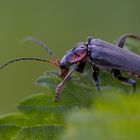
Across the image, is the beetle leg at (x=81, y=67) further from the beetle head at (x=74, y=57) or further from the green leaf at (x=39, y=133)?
the green leaf at (x=39, y=133)

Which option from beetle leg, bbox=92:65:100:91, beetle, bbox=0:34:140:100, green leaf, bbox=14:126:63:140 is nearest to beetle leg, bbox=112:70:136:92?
beetle, bbox=0:34:140:100

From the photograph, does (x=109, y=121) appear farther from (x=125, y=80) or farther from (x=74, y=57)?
(x=74, y=57)

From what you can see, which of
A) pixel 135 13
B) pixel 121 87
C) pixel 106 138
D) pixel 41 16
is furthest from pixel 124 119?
pixel 41 16

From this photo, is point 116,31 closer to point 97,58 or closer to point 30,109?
point 97,58

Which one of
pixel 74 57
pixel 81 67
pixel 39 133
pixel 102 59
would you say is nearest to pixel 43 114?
pixel 39 133

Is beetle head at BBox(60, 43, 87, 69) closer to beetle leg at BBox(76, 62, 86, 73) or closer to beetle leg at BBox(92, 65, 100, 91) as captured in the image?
beetle leg at BBox(76, 62, 86, 73)

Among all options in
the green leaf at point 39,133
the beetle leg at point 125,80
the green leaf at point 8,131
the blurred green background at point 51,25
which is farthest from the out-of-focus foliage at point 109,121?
the blurred green background at point 51,25
